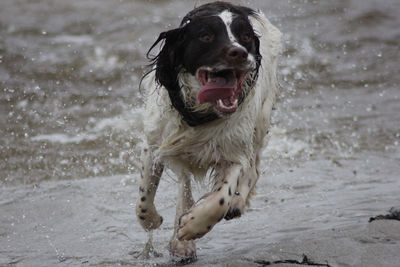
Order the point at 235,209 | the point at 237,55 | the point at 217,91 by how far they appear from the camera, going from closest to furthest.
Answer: the point at 237,55
the point at 217,91
the point at 235,209

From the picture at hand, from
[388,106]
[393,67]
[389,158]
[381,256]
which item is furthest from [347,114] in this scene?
[381,256]

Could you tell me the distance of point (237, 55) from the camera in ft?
9.87

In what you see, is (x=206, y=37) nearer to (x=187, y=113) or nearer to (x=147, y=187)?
(x=187, y=113)

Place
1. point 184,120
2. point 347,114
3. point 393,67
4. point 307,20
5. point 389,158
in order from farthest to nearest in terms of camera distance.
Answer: point 307,20, point 393,67, point 347,114, point 389,158, point 184,120

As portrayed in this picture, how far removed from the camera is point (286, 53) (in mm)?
10297

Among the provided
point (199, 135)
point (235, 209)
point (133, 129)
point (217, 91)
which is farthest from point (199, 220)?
point (133, 129)

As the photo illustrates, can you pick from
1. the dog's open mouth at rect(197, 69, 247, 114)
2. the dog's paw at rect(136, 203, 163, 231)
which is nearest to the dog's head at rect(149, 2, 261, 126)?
the dog's open mouth at rect(197, 69, 247, 114)

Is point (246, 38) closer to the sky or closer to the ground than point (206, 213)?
closer to the sky

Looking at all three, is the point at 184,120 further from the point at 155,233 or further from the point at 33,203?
the point at 33,203

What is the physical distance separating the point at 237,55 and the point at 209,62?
0.20 metres

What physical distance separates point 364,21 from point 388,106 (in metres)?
3.82

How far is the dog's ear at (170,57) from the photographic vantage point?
Result: 3354 millimetres

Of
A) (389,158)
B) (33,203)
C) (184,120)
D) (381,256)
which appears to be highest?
(184,120)

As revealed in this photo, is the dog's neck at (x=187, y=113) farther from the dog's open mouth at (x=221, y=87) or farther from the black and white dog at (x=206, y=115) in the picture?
the dog's open mouth at (x=221, y=87)
